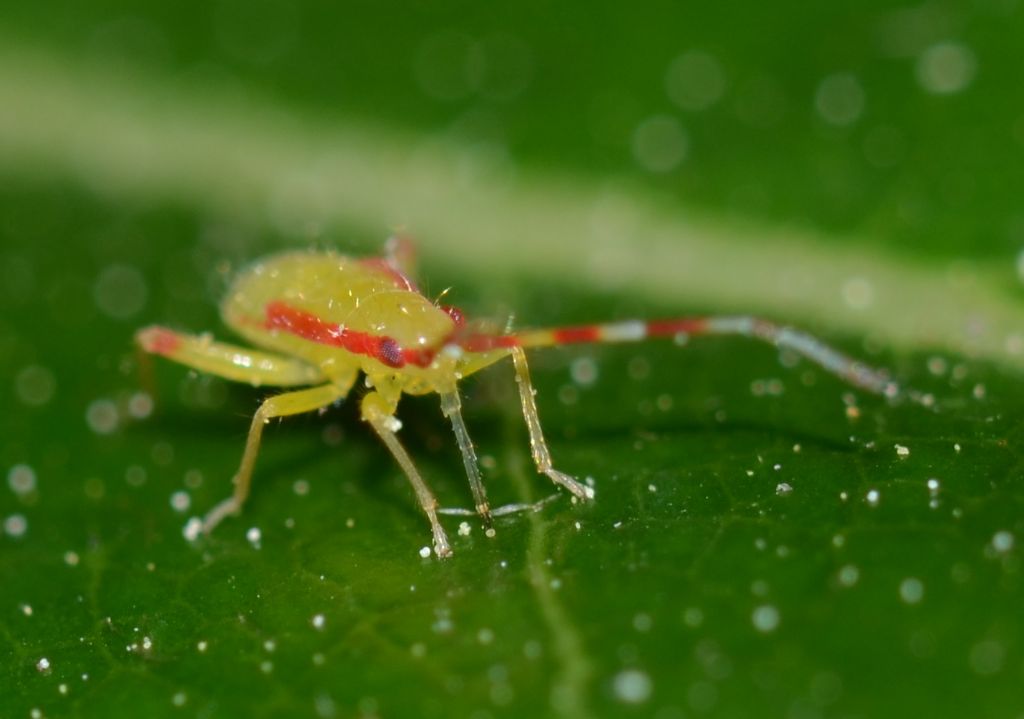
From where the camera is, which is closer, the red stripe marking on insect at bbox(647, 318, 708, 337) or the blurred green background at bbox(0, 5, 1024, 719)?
the blurred green background at bbox(0, 5, 1024, 719)

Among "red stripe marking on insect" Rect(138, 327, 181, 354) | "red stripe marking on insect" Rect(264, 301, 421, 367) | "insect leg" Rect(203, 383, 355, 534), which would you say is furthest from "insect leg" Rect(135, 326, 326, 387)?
"insect leg" Rect(203, 383, 355, 534)

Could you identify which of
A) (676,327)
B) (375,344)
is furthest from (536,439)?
(676,327)

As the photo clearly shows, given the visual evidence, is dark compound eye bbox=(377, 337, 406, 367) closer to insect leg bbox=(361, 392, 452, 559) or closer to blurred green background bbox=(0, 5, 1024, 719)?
insect leg bbox=(361, 392, 452, 559)

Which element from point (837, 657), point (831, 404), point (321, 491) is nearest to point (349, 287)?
point (321, 491)

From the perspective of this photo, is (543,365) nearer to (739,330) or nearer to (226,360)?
(226,360)

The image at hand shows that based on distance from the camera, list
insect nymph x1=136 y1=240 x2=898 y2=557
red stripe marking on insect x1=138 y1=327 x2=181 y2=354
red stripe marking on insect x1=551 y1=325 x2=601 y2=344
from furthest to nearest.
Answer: red stripe marking on insect x1=138 y1=327 x2=181 y2=354 → insect nymph x1=136 y1=240 x2=898 y2=557 → red stripe marking on insect x1=551 y1=325 x2=601 y2=344

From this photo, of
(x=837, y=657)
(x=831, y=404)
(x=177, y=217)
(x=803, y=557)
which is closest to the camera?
(x=837, y=657)

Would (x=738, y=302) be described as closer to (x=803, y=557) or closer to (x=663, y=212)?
(x=663, y=212)
